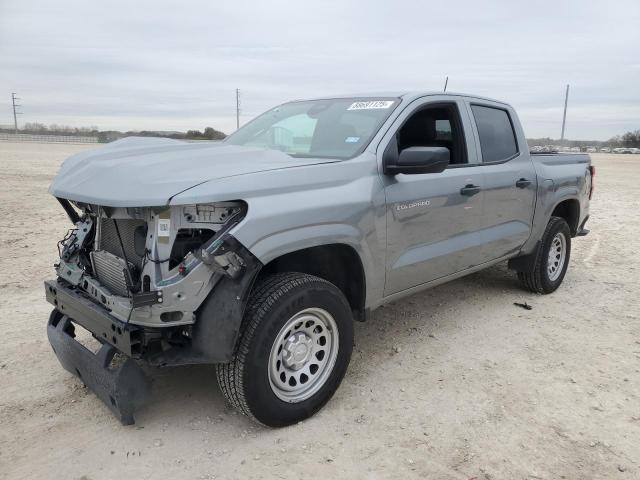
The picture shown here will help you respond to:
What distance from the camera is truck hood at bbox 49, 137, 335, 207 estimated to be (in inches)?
106

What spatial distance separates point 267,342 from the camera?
293 centimetres

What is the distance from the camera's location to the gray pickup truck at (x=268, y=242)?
9.05 feet

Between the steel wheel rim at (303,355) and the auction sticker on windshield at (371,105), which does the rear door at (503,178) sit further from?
the steel wheel rim at (303,355)

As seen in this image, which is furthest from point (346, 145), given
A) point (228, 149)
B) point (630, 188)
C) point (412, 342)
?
point (630, 188)

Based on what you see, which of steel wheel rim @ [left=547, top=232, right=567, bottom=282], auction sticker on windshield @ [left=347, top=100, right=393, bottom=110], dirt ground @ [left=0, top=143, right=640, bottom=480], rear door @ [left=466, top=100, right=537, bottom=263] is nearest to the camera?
dirt ground @ [left=0, top=143, right=640, bottom=480]

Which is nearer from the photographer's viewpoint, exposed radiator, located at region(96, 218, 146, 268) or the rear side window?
exposed radiator, located at region(96, 218, 146, 268)

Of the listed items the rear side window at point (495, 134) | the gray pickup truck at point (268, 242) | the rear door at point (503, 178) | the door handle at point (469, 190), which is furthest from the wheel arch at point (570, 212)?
the door handle at point (469, 190)

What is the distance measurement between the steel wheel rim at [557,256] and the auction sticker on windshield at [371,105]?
2920 millimetres

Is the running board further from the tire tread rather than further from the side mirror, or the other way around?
the side mirror

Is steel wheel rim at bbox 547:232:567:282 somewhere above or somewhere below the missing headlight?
below

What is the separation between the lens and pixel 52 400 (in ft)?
11.3

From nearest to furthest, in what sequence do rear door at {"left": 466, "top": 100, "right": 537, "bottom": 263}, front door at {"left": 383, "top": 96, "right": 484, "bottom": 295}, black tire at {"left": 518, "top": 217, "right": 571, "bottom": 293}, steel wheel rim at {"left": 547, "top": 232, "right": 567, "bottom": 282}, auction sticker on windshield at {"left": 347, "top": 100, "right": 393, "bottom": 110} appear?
1. front door at {"left": 383, "top": 96, "right": 484, "bottom": 295}
2. auction sticker on windshield at {"left": 347, "top": 100, "right": 393, "bottom": 110}
3. rear door at {"left": 466, "top": 100, "right": 537, "bottom": 263}
4. black tire at {"left": 518, "top": 217, "right": 571, "bottom": 293}
5. steel wheel rim at {"left": 547, "top": 232, "right": 567, "bottom": 282}

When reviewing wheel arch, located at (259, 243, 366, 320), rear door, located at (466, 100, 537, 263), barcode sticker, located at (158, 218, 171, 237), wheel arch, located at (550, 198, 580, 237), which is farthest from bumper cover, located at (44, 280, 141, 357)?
wheel arch, located at (550, 198, 580, 237)

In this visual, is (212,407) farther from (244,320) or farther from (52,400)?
(52,400)
